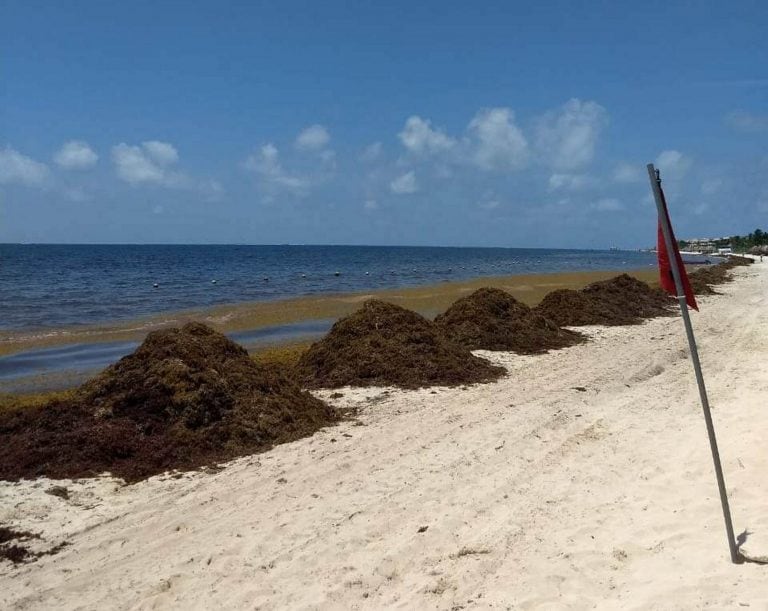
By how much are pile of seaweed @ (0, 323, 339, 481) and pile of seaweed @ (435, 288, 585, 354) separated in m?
6.55

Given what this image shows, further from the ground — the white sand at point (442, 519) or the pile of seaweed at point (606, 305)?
the pile of seaweed at point (606, 305)

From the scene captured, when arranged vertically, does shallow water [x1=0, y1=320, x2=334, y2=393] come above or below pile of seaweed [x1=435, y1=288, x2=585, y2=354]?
below

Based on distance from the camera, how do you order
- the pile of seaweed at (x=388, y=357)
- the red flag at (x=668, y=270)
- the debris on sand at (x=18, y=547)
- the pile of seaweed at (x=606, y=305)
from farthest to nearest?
1. the pile of seaweed at (x=606, y=305)
2. the pile of seaweed at (x=388, y=357)
3. the debris on sand at (x=18, y=547)
4. the red flag at (x=668, y=270)

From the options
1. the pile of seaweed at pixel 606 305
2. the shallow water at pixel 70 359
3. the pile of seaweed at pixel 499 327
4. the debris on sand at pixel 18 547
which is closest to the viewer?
the debris on sand at pixel 18 547

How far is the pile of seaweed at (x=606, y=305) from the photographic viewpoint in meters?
19.1

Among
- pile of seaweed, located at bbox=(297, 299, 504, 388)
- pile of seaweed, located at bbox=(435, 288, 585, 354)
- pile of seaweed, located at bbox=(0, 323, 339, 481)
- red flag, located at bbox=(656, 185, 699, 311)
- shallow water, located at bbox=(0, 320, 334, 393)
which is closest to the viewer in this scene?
red flag, located at bbox=(656, 185, 699, 311)

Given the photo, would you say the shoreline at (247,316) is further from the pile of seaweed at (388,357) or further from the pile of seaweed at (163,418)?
the pile of seaweed at (163,418)

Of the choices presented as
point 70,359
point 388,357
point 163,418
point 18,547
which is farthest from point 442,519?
point 70,359

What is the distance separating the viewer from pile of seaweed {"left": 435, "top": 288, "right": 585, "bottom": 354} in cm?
1500

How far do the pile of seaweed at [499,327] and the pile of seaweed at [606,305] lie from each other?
1.52m

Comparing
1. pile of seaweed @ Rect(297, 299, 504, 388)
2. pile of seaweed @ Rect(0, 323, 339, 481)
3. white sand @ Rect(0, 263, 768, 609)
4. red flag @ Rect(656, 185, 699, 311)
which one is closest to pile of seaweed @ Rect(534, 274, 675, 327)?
pile of seaweed @ Rect(297, 299, 504, 388)

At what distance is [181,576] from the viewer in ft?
15.4

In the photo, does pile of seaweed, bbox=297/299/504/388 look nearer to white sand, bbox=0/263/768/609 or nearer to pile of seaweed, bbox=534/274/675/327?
white sand, bbox=0/263/768/609

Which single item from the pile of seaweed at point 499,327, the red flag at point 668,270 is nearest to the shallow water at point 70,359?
the pile of seaweed at point 499,327
